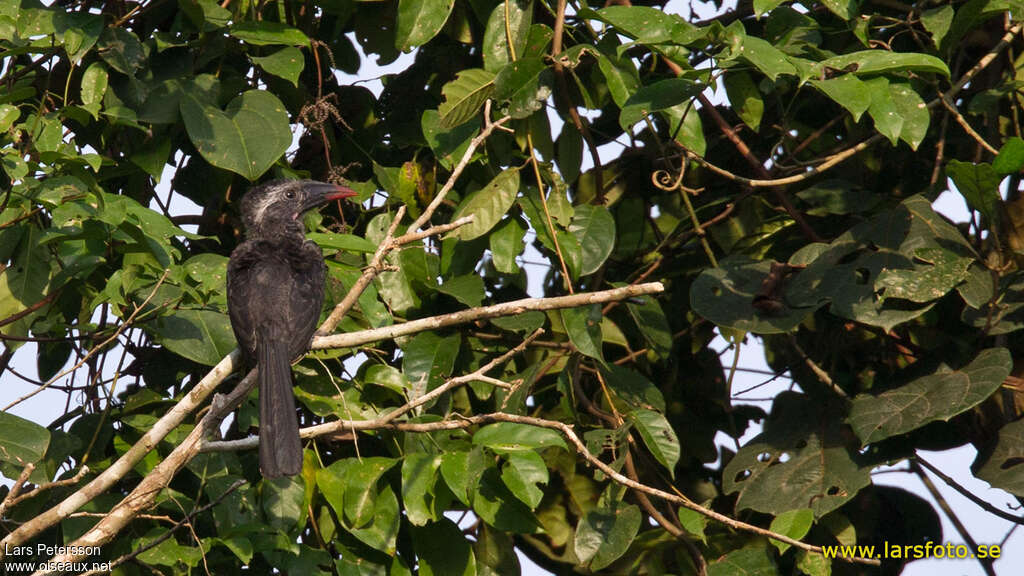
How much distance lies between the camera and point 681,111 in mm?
3230

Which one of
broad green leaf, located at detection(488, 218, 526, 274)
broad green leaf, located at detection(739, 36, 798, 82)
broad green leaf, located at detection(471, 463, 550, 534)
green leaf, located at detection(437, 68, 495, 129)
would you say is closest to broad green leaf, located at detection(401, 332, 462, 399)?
broad green leaf, located at detection(488, 218, 526, 274)

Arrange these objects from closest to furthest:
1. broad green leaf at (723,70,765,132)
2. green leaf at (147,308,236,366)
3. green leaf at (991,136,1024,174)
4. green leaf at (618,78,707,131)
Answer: green leaf at (991,136,1024,174) < green leaf at (618,78,707,131) < green leaf at (147,308,236,366) < broad green leaf at (723,70,765,132)

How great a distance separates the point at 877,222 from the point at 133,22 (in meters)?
2.55

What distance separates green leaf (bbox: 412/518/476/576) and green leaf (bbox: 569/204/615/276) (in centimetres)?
88

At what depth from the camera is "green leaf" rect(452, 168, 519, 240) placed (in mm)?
3299

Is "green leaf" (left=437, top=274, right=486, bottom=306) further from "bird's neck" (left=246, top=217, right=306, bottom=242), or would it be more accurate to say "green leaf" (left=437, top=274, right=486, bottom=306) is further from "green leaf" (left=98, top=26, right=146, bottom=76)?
"green leaf" (left=98, top=26, right=146, bottom=76)

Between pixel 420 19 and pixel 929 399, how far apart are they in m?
1.87

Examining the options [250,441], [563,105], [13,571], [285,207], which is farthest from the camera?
[285,207]

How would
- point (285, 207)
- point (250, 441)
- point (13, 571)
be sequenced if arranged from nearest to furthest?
point (250, 441), point (13, 571), point (285, 207)

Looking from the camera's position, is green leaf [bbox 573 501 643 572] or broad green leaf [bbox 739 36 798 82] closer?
broad green leaf [bbox 739 36 798 82]

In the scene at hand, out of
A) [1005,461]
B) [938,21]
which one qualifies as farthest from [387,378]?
[938,21]

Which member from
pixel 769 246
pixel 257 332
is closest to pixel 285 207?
pixel 257 332

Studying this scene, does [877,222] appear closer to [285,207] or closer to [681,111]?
[681,111]

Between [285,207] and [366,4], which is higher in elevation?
[366,4]
